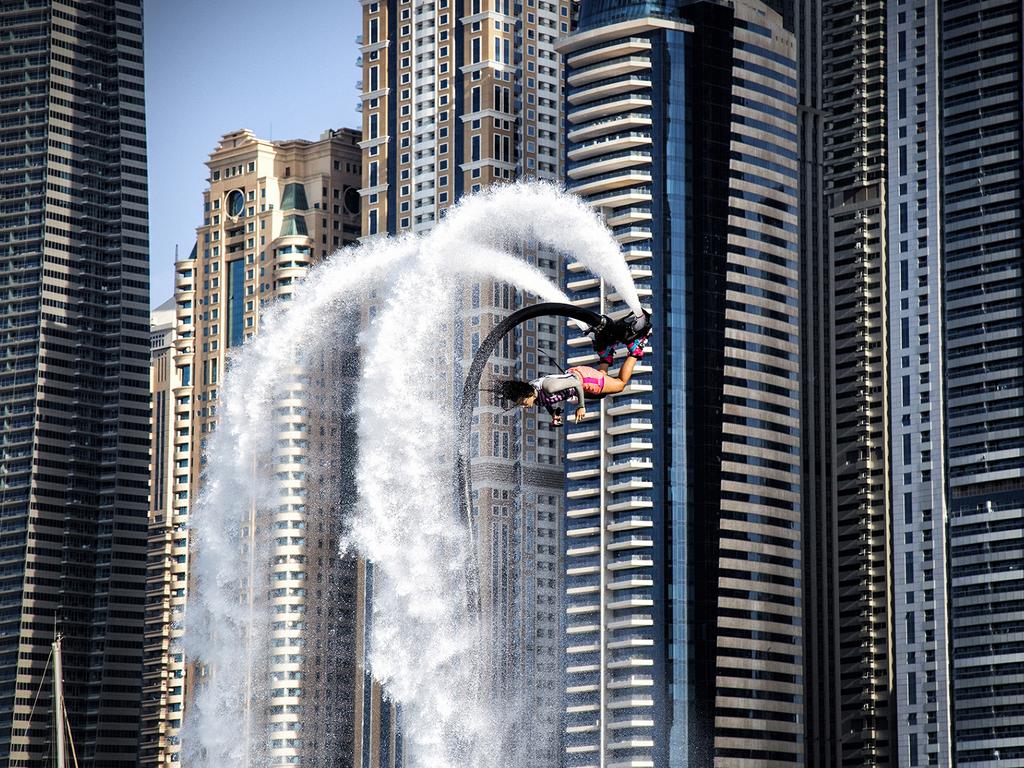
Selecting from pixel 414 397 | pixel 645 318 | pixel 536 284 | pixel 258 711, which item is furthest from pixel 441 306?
pixel 258 711

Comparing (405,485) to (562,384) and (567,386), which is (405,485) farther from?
(562,384)

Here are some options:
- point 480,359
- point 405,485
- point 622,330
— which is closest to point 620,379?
point 622,330

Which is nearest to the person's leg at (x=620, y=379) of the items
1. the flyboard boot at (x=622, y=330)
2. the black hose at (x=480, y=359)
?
the flyboard boot at (x=622, y=330)

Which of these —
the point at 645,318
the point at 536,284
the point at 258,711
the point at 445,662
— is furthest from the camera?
the point at 258,711

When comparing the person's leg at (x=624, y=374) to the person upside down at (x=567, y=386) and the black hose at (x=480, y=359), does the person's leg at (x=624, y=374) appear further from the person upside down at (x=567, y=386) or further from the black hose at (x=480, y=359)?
the black hose at (x=480, y=359)

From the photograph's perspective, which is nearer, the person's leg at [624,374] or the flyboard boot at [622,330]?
the person's leg at [624,374]

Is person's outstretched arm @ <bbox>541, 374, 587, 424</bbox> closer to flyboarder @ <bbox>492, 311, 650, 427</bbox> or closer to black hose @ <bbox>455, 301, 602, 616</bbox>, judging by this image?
flyboarder @ <bbox>492, 311, 650, 427</bbox>

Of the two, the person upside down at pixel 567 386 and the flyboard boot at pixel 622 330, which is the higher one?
the flyboard boot at pixel 622 330

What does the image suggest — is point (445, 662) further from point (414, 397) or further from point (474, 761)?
point (414, 397)
